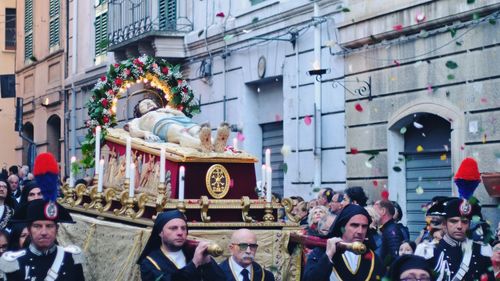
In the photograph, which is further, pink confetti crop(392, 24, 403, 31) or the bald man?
pink confetti crop(392, 24, 403, 31)

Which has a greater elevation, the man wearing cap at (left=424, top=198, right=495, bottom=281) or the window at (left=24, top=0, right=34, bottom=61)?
the window at (left=24, top=0, right=34, bottom=61)

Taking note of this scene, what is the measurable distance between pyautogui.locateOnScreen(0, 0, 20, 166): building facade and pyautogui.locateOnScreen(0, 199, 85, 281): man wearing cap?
1050 inches

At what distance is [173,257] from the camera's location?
327 inches

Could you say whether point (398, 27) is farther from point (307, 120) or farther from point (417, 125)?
point (307, 120)

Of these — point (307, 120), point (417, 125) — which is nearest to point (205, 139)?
point (417, 125)

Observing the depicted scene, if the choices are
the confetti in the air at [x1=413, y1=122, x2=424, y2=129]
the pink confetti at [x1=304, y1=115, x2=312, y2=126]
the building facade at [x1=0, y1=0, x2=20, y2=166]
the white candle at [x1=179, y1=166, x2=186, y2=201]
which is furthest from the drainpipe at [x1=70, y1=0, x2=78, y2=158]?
the white candle at [x1=179, y1=166, x2=186, y2=201]

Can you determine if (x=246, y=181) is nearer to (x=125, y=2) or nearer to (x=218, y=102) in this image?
(x=218, y=102)

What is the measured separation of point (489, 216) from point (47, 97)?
64.1ft

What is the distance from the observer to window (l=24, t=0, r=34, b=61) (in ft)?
110

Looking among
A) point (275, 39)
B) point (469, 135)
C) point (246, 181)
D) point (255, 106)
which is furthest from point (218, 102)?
point (246, 181)

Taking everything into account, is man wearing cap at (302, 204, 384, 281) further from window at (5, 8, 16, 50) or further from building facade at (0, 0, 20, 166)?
window at (5, 8, 16, 50)

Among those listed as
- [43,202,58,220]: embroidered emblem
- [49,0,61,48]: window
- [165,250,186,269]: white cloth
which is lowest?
[165,250,186,269]: white cloth

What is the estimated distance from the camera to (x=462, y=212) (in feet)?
27.3

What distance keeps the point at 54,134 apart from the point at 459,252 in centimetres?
2414
